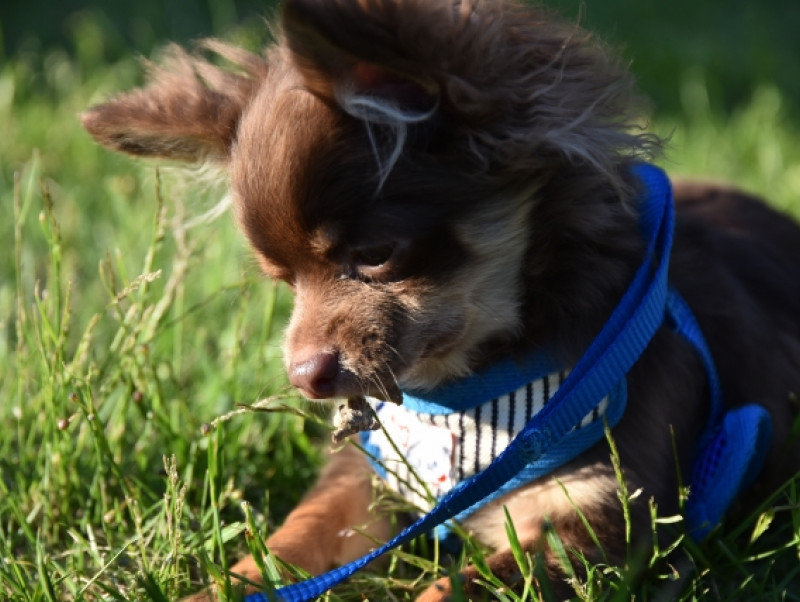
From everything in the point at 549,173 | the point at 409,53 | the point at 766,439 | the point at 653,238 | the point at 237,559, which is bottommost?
the point at 237,559

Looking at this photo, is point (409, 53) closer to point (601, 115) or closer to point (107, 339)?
point (601, 115)

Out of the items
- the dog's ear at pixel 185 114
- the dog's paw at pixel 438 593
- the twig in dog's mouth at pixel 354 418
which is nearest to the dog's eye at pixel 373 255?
the twig in dog's mouth at pixel 354 418

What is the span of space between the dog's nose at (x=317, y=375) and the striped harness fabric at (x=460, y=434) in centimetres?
18

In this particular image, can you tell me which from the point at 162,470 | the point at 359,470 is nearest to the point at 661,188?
the point at 359,470

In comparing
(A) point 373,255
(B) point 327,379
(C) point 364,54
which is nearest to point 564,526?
(B) point 327,379

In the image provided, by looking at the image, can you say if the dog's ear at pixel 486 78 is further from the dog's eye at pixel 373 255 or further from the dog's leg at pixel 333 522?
the dog's leg at pixel 333 522

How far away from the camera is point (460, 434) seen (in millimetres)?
2424

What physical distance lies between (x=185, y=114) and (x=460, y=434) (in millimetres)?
1068

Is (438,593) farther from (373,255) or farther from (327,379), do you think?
(373,255)

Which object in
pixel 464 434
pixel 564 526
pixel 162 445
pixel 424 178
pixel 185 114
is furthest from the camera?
pixel 162 445

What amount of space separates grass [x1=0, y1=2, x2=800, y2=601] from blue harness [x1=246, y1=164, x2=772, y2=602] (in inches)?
4.7

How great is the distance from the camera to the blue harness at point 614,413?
2.17 meters

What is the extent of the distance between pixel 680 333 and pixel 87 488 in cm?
164

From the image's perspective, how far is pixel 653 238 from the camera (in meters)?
2.42
